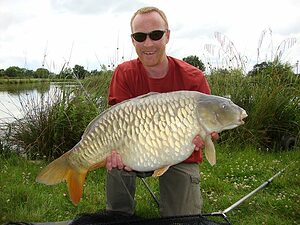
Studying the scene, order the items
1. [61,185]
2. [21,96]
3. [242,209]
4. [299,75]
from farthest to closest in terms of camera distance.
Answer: [299,75] → [21,96] → [61,185] → [242,209]

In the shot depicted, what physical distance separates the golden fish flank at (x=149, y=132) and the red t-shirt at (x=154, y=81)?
46cm

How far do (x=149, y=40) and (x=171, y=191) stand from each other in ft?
2.30

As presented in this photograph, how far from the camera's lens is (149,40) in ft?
6.18

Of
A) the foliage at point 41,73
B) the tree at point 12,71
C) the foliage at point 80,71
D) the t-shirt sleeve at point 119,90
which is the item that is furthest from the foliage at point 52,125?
the tree at point 12,71

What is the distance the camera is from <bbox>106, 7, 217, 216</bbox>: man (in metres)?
1.90

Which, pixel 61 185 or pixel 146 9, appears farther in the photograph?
pixel 61 185

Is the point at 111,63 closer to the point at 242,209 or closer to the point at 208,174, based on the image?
the point at 208,174

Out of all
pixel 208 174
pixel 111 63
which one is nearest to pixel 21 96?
pixel 111 63

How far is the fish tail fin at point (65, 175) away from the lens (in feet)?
5.06

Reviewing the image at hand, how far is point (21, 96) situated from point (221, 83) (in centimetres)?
194

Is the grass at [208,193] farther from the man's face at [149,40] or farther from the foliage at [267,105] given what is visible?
the man's face at [149,40]

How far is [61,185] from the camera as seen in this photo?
2.67 metres

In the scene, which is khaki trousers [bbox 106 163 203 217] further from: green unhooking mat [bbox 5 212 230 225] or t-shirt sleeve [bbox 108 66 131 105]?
t-shirt sleeve [bbox 108 66 131 105]

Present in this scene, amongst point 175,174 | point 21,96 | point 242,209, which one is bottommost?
point 242,209
